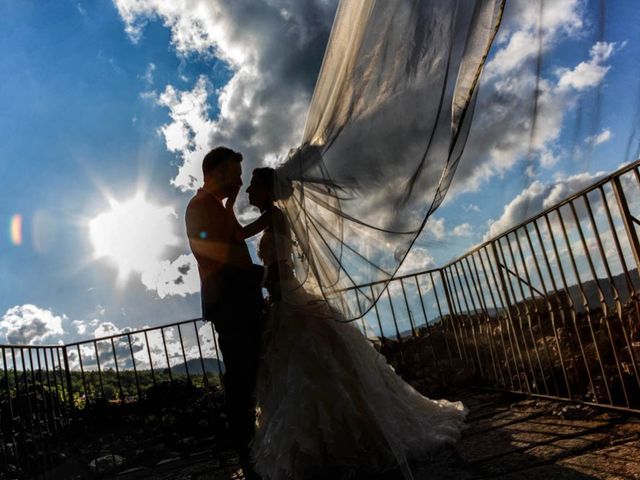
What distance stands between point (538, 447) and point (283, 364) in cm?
148

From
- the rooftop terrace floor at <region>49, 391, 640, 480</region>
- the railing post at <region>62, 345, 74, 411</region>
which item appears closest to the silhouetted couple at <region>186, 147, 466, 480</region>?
the rooftop terrace floor at <region>49, 391, 640, 480</region>

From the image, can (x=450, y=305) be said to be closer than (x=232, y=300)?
No

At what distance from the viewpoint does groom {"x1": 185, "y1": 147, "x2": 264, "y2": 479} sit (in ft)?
8.42

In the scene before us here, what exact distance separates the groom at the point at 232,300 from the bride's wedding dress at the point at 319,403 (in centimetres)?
10

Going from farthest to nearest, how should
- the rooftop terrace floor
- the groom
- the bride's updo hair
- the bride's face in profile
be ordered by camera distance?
the groom, the bride's face in profile, the bride's updo hair, the rooftop terrace floor

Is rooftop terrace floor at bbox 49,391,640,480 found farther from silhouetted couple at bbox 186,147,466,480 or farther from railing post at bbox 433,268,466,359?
railing post at bbox 433,268,466,359

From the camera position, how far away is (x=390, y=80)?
4.98ft

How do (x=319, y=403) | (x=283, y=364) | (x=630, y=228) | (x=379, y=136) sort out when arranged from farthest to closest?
(x=283, y=364) < (x=319, y=403) < (x=630, y=228) < (x=379, y=136)

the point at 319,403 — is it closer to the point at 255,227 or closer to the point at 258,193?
the point at 255,227

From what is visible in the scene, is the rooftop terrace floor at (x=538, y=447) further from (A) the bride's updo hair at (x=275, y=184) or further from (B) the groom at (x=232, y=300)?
(A) the bride's updo hair at (x=275, y=184)

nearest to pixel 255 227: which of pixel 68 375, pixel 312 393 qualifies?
pixel 312 393

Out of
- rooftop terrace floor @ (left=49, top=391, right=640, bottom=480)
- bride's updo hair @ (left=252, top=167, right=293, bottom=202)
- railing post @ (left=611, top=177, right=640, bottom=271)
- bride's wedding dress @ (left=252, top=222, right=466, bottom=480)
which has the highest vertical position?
bride's updo hair @ (left=252, top=167, right=293, bottom=202)

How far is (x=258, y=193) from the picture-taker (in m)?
2.49

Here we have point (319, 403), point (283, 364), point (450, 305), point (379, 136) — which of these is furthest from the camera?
point (450, 305)
